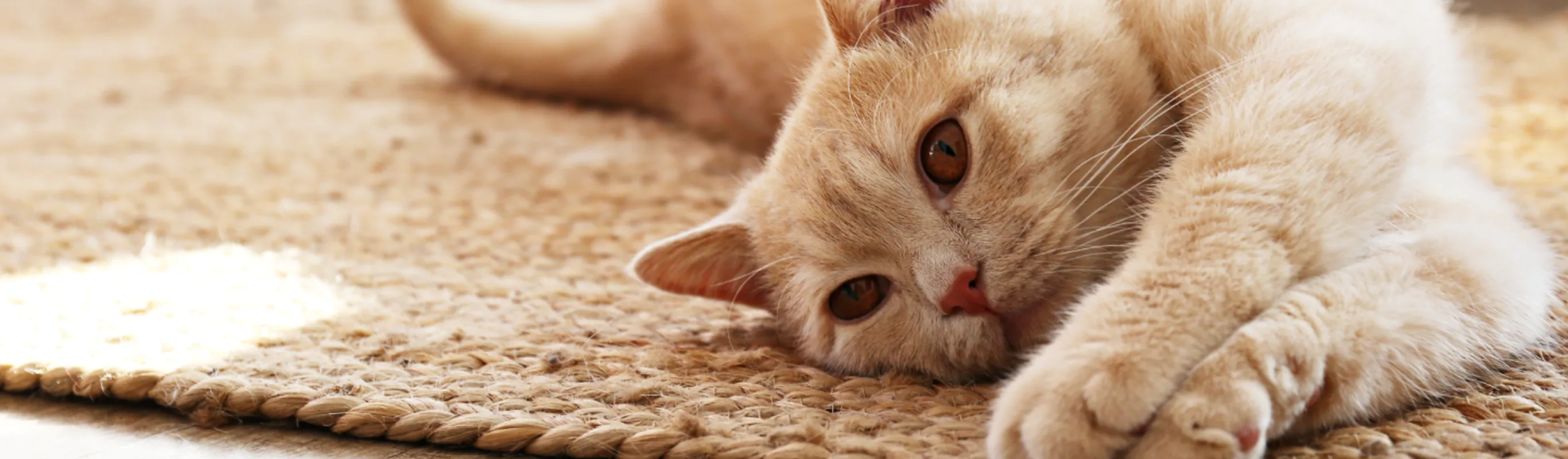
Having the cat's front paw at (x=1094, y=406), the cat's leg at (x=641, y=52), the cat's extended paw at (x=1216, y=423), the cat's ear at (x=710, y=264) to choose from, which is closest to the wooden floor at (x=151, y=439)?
the cat's ear at (x=710, y=264)

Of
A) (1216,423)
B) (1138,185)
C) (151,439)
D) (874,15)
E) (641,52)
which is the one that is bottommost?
(1216,423)

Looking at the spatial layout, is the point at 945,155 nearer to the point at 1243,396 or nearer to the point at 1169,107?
the point at 1169,107

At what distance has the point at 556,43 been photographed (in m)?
2.77

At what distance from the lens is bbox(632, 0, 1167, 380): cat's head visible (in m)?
1.17

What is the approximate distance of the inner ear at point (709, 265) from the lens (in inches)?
56.0

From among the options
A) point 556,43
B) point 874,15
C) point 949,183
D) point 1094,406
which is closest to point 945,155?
point 949,183

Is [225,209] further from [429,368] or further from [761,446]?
[761,446]

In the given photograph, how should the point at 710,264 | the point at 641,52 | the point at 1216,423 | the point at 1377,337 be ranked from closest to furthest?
the point at 1216,423
the point at 1377,337
the point at 710,264
the point at 641,52

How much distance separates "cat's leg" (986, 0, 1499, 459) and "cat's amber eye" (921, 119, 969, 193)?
197mm

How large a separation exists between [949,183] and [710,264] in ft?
1.28

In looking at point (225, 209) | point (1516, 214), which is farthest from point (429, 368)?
point (1516, 214)

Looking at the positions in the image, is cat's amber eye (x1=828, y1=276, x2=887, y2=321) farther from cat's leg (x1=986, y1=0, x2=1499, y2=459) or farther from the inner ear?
cat's leg (x1=986, y1=0, x2=1499, y2=459)

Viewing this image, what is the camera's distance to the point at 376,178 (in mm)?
2227

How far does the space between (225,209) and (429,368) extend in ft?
3.01
